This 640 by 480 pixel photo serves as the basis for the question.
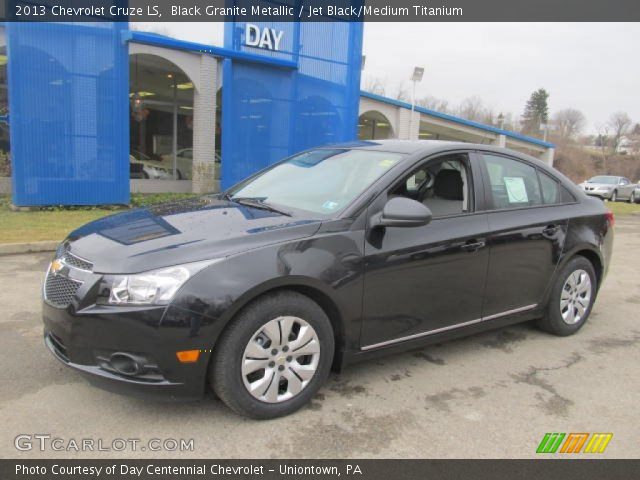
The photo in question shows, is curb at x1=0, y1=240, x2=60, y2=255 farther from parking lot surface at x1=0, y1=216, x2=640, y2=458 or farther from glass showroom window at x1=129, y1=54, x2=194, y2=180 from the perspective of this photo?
glass showroom window at x1=129, y1=54, x2=194, y2=180

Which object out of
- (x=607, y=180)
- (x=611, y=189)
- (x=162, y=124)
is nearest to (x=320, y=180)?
(x=162, y=124)

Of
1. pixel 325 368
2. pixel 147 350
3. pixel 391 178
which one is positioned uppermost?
pixel 391 178

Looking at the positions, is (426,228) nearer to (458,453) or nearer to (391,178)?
(391,178)

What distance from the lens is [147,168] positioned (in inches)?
681

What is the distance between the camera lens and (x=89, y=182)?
1141cm

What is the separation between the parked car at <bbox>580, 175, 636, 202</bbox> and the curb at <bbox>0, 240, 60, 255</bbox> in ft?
89.0

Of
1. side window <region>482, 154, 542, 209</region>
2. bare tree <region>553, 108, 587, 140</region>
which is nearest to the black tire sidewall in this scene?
side window <region>482, 154, 542, 209</region>

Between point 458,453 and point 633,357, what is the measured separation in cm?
238

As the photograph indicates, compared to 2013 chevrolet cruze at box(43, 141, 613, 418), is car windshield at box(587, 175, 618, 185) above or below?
below

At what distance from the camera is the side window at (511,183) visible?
13.7ft

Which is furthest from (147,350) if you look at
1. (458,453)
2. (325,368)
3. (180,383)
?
(458,453)

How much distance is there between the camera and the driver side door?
3385mm
